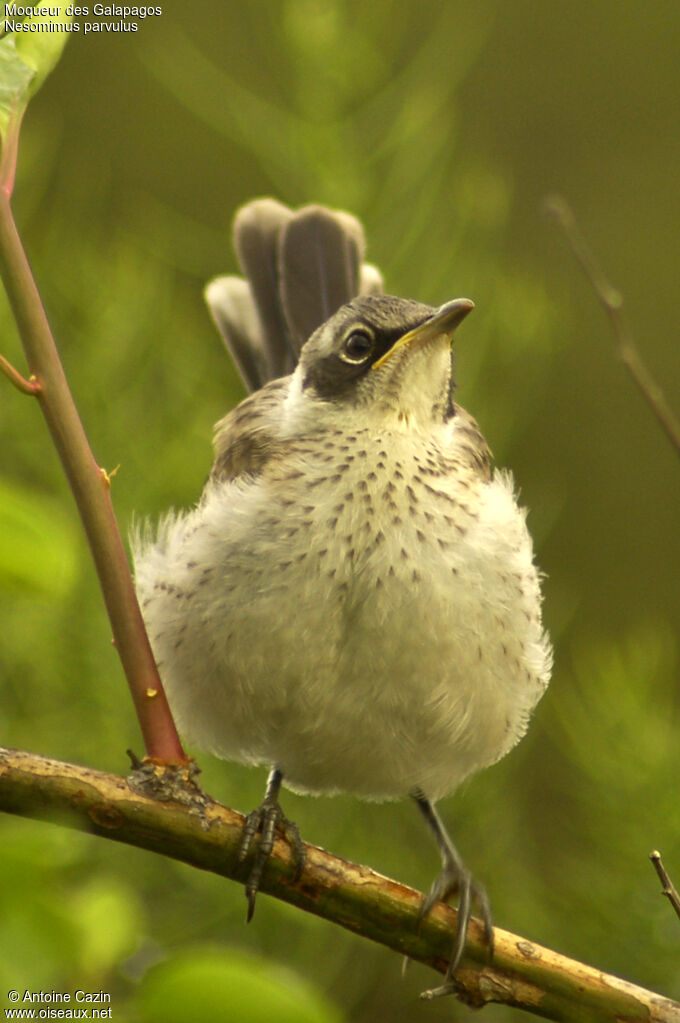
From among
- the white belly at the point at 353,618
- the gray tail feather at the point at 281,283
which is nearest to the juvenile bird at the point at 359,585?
the white belly at the point at 353,618

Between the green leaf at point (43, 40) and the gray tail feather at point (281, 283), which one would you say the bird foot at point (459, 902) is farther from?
the gray tail feather at point (281, 283)

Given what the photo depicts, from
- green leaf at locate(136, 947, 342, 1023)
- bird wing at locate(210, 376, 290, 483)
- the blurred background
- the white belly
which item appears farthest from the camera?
the blurred background

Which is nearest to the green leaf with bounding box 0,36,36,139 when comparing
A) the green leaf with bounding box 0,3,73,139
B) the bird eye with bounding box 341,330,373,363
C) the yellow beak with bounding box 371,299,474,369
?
the green leaf with bounding box 0,3,73,139

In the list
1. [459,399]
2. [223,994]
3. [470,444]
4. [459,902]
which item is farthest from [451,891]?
[459,399]

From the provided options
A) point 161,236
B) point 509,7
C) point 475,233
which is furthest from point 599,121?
point 161,236

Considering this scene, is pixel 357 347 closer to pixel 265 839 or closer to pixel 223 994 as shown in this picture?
pixel 265 839

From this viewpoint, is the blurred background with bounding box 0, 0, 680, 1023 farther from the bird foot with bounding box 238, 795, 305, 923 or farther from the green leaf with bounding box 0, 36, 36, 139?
the green leaf with bounding box 0, 36, 36, 139
